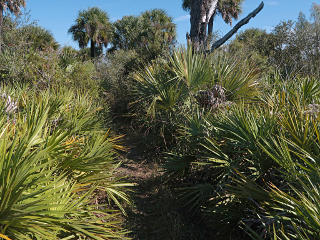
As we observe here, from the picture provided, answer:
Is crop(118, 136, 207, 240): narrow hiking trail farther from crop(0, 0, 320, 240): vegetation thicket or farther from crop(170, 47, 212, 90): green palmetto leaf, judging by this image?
crop(170, 47, 212, 90): green palmetto leaf

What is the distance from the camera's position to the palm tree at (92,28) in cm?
2791

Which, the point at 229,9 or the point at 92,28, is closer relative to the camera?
the point at 229,9

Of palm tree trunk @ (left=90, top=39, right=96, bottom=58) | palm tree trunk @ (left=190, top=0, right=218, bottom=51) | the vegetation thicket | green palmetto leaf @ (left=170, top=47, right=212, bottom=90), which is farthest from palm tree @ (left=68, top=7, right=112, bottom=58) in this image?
green palmetto leaf @ (left=170, top=47, right=212, bottom=90)

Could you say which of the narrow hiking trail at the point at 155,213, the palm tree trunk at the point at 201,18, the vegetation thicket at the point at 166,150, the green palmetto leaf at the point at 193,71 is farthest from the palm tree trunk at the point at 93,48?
the narrow hiking trail at the point at 155,213

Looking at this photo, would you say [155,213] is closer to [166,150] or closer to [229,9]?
[166,150]

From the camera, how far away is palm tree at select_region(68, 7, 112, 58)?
27906mm

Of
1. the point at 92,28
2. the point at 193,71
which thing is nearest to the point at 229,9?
the point at 92,28

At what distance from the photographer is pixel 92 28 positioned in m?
28.1

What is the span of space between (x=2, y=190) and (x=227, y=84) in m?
4.32

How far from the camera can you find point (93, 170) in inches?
116

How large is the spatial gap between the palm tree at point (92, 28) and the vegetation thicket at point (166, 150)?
18.6 metres

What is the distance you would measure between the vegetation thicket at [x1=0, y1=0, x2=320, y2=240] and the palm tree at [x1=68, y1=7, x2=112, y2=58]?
18584 millimetres

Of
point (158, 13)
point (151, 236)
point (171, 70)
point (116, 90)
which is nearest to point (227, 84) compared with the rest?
point (171, 70)

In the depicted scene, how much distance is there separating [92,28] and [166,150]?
2554 cm
